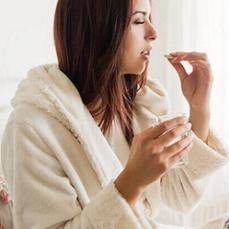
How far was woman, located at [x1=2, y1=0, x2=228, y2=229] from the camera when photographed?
0.92 m

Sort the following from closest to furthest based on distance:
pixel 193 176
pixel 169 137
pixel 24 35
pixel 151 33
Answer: pixel 169 137, pixel 151 33, pixel 193 176, pixel 24 35

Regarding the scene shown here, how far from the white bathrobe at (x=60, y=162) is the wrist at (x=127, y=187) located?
0.01 meters

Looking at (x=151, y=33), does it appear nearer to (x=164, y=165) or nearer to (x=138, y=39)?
(x=138, y=39)

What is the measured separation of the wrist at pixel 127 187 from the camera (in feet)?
2.96

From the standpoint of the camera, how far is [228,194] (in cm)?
177

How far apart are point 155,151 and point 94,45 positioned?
1.15ft

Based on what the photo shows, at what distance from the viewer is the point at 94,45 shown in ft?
3.64

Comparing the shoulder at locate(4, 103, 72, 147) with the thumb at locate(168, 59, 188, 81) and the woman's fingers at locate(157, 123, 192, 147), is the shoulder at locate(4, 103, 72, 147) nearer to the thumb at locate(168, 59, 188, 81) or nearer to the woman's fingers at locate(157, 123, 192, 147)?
the woman's fingers at locate(157, 123, 192, 147)

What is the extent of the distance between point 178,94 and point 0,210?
97 cm

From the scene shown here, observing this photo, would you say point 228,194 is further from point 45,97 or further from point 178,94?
point 45,97

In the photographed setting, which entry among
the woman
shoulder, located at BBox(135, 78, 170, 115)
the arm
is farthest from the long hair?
the arm

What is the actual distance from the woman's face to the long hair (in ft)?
0.06

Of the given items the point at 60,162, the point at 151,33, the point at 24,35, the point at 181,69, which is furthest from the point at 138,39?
the point at 24,35

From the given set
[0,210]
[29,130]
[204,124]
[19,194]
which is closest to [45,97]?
[29,130]
